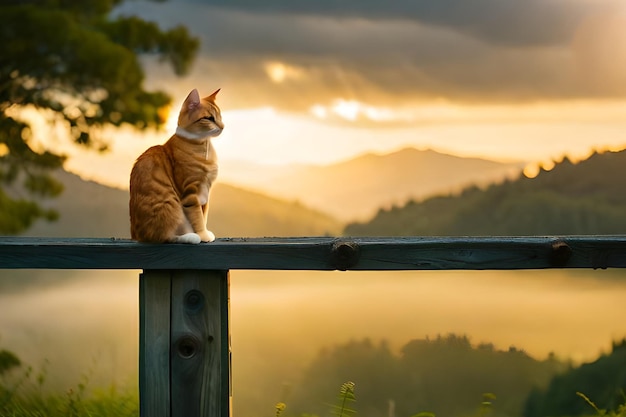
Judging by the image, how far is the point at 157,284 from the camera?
301cm

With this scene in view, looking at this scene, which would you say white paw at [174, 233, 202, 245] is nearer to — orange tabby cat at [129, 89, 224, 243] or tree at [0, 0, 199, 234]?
orange tabby cat at [129, 89, 224, 243]

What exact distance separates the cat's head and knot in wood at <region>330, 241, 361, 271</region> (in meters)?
0.77

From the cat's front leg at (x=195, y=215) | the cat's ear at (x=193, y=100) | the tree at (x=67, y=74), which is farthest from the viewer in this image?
the tree at (x=67, y=74)

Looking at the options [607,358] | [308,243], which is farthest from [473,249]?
[607,358]

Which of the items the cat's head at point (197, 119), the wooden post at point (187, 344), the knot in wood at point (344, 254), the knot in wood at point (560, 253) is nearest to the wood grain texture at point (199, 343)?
the wooden post at point (187, 344)

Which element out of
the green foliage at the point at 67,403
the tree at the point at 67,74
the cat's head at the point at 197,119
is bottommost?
the green foliage at the point at 67,403

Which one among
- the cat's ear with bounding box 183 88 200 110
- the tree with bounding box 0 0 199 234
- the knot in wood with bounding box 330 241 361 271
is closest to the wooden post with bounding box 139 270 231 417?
the knot in wood with bounding box 330 241 361 271

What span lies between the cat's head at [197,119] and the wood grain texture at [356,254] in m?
0.52

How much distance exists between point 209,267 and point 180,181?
1.39 feet

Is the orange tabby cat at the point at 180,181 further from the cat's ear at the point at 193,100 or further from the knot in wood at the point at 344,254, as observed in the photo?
the knot in wood at the point at 344,254

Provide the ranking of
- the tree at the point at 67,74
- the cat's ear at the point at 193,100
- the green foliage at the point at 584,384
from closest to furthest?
the cat's ear at the point at 193,100
the green foliage at the point at 584,384
the tree at the point at 67,74

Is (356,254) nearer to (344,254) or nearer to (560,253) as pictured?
(344,254)

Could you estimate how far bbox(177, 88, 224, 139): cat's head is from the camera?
3.22 m

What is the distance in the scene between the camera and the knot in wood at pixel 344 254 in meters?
2.89
